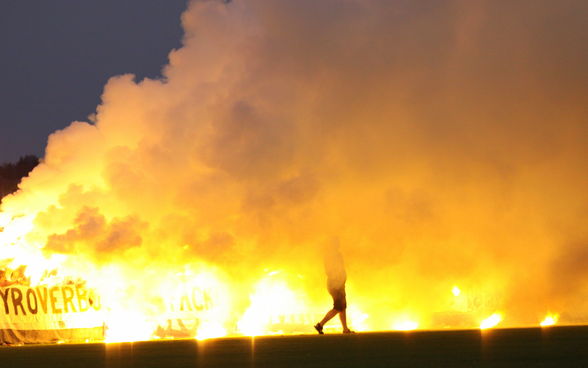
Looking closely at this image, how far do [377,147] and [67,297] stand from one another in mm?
6217

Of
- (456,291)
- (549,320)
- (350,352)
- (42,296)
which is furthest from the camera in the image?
(456,291)

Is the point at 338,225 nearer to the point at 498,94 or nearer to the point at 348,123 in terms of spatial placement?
the point at 348,123

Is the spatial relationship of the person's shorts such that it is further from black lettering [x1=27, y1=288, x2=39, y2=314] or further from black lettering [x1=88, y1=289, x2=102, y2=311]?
black lettering [x1=27, y1=288, x2=39, y2=314]

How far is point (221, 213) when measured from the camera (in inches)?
878

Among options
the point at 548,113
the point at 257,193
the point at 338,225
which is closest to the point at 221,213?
the point at 257,193

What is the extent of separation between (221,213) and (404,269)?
13.2ft

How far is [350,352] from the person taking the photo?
15.4 meters

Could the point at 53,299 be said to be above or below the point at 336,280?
above

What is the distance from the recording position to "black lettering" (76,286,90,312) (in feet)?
77.7

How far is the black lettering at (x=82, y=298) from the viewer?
77.7ft

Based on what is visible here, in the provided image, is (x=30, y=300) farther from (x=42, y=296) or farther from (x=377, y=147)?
(x=377, y=147)

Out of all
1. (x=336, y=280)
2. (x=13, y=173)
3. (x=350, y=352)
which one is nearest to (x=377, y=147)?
(x=336, y=280)

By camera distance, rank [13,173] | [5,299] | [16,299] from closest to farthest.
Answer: [5,299] < [16,299] < [13,173]

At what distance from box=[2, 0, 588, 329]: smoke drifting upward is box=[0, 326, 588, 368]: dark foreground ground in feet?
10.8
